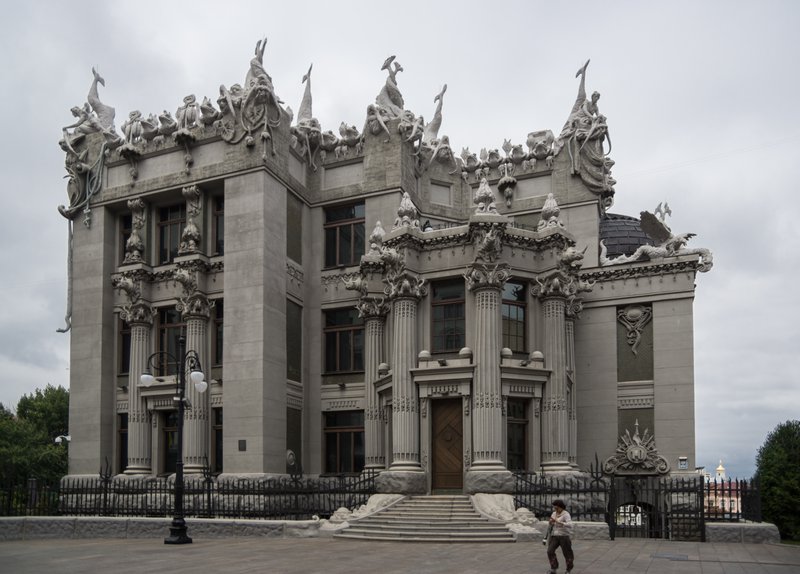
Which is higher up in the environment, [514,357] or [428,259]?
[428,259]

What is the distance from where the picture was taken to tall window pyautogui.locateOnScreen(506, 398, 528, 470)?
1187 inches

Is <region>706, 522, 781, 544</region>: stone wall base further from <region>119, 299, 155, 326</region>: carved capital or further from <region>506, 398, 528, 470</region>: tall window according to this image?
<region>119, 299, 155, 326</region>: carved capital

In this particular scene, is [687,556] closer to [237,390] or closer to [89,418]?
[237,390]

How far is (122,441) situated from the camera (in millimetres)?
37094

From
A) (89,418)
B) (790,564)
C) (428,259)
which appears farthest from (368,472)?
(790,564)

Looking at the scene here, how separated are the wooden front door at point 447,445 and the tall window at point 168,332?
40.6 feet

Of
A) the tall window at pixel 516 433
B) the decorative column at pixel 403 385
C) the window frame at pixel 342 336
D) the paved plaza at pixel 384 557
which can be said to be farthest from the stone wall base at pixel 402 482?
the window frame at pixel 342 336

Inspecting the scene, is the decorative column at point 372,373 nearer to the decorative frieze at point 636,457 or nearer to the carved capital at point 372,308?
the carved capital at point 372,308

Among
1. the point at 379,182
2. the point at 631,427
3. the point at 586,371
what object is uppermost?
the point at 379,182

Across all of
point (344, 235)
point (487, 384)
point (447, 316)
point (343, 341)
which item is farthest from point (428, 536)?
point (344, 235)

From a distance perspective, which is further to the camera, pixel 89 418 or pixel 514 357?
pixel 89 418

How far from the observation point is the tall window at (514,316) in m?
31.0

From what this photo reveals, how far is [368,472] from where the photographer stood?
32.1 m

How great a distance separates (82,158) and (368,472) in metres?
19.8
